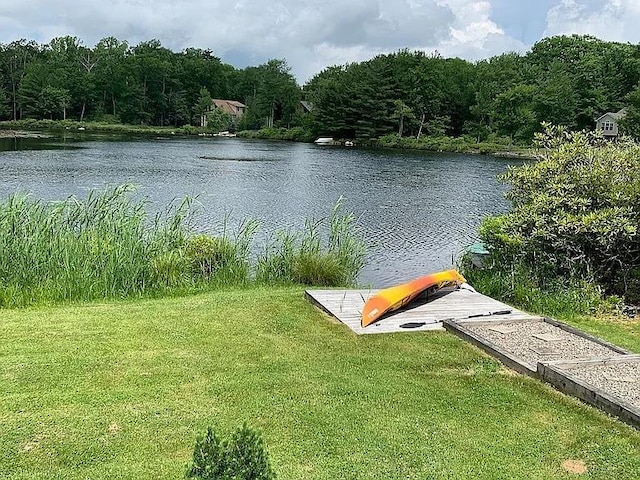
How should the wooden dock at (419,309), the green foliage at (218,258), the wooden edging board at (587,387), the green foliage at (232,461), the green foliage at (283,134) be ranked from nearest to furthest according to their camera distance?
the green foliage at (232,461), the wooden edging board at (587,387), the wooden dock at (419,309), the green foliage at (218,258), the green foliage at (283,134)

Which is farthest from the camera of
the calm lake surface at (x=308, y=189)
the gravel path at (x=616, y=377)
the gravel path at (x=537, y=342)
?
the calm lake surface at (x=308, y=189)

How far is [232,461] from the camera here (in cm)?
197

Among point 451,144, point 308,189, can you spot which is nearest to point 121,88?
point 451,144

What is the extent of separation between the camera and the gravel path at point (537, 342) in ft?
15.5

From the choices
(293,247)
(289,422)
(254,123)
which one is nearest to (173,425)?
(289,422)

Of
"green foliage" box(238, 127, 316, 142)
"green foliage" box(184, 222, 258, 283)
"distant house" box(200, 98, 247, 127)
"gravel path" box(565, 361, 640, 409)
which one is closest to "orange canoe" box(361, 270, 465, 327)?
"gravel path" box(565, 361, 640, 409)

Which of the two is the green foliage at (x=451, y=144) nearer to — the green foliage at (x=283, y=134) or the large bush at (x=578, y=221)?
the green foliage at (x=283, y=134)

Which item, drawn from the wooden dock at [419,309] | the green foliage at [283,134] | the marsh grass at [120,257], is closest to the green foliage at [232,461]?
the wooden dock at [419,309]

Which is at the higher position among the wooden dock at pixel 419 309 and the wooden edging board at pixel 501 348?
the wooden edging board at pixel 501 348

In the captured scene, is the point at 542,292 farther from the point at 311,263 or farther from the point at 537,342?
the point at 311,263

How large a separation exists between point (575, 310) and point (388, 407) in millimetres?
3688

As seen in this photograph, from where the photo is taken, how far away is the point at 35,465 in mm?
2930

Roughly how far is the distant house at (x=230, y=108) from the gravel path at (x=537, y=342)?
71623 millimetres

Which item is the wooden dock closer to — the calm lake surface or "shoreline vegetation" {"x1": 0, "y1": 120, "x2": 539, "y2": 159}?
the calm lake surface
